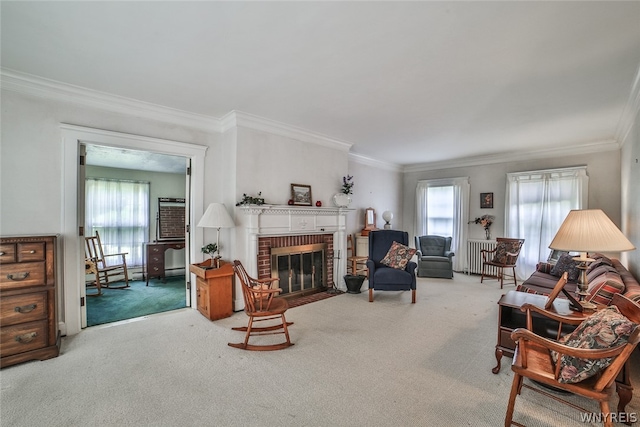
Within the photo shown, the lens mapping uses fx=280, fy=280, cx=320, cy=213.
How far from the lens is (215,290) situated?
3430mm

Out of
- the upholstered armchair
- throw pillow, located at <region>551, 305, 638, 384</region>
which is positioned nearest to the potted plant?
throw pillow, located at <region>551, 305, 638, 384</region>

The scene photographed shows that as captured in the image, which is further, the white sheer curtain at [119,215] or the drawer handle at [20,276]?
the white sheer curtain at [119,215]

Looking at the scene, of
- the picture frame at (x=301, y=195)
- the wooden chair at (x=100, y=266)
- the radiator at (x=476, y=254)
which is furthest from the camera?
the radiator at (x=476, y=254)

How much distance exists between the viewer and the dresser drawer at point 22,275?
233cm

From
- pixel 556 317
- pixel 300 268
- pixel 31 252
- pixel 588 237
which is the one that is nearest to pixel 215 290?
pixel 300 268

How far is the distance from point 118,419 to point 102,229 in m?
4.81

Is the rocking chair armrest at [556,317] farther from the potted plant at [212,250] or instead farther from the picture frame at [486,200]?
the picture frame at [486,200]

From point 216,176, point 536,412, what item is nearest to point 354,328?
point 536,412

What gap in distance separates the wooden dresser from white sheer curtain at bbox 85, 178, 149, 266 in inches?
132

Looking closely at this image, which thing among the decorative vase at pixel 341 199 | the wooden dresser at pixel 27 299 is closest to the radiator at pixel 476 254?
the decorative vase at pixel 341 199

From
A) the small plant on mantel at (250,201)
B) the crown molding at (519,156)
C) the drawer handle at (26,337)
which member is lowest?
the drawer handle at (26,337)

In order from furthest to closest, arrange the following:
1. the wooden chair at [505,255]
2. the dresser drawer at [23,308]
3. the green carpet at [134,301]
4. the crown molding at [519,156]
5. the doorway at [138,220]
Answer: the wooden chair at [505,255] < the crown molding at [519,156] < the doorway at [138,220] < the green carpet at [134,301] < the dresser drawer at [23,308]

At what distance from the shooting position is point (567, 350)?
146 centimetres

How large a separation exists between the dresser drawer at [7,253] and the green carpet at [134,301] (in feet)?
4.18
